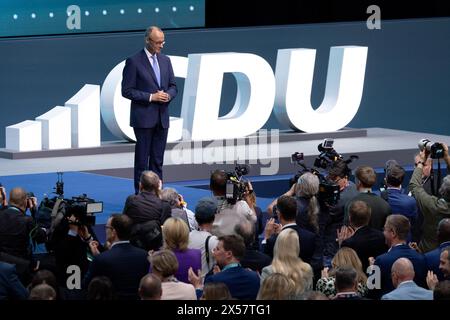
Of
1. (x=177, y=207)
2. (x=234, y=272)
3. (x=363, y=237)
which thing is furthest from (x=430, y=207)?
(x=234, y=272)

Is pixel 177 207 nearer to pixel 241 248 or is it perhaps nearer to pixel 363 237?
pixel 363 237

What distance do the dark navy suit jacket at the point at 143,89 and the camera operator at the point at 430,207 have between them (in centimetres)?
245

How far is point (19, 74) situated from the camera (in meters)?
14.8

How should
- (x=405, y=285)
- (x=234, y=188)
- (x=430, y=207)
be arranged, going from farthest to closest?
1. (x=234, y=188)
2. (x=430, y=207)
3. (x=405, y=285)

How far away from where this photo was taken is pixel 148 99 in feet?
32.4

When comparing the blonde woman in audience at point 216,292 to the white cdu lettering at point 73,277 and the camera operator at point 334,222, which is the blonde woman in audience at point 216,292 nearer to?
the white cdu lettering at point 73,277

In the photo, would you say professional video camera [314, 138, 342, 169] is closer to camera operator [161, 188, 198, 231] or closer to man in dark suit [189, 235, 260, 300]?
camera operator [161, 188, 198, 231]

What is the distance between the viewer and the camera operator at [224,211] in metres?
7.51

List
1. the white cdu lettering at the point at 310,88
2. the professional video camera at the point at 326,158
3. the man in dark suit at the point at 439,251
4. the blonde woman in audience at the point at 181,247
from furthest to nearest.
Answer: the white cdu lettering at the point at 310,88, the professional video camera at the point at 326,158, the man in dark suit at the point at 439,251, the blonde woman in audience at the point at 181,247

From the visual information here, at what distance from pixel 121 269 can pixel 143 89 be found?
3.44 meters

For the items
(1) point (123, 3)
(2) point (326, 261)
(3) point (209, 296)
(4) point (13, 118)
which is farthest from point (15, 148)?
(3) point (209, 296)

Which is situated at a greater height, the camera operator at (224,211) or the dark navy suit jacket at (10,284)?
the camera operator at (224,211)

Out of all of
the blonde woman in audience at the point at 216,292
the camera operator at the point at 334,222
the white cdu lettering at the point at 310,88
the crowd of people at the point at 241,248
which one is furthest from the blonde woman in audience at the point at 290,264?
the white cdu lettering at the point at 310,88
